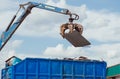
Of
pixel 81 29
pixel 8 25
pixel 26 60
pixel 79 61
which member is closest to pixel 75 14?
pixel 81 29

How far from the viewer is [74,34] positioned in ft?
44.9

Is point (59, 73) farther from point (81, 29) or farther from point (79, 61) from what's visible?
point (81, 29)

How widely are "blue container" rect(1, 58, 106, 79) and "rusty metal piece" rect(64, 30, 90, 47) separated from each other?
80cm

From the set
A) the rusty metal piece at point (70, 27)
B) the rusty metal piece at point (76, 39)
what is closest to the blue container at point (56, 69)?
the rusty metal piece at point (76, 39)

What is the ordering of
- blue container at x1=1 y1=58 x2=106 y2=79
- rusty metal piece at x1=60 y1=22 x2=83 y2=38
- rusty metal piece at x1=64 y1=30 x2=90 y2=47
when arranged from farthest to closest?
rusty metal piece at x1=60 y1=22 x2=83 y2=38
rusty metal piece at x1=64 y1=30 x2=90 y2=47
blue container at x1=1 y1=58 x2=106 y2=79

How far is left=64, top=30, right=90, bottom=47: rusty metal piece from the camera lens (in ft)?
45.0

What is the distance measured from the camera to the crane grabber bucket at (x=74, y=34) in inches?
540

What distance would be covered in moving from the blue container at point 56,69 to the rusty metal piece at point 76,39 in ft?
2.64

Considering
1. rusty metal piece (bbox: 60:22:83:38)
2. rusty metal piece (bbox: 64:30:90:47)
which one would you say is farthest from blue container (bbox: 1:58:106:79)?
rusty metal piece (bbox: 60:22:83:38)

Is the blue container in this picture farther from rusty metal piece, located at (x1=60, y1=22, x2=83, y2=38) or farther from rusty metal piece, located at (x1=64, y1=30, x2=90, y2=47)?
rusty metal piece, located at (x1=60, y1=22, x2=83, y2=38)

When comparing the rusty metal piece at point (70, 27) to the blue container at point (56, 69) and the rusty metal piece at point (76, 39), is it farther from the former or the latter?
the blue container at point (56, 69)

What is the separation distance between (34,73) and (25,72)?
365 millimetres

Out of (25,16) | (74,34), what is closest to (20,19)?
(25,16)

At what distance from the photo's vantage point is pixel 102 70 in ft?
45.3
